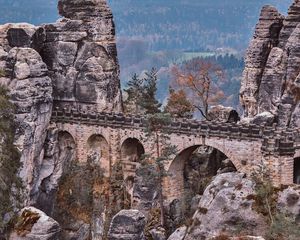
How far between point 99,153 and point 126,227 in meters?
20.2

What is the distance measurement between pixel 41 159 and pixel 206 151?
11602 mm

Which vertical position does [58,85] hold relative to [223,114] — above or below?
above

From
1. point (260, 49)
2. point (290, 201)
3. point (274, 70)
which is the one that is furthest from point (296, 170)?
point (260, 49)

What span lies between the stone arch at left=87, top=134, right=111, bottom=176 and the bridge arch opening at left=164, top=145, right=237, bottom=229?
5.24m

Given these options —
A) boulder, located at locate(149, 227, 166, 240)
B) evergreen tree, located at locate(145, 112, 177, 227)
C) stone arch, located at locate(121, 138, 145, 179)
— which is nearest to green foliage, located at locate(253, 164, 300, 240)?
evergreen tree, located at locate(145, 112, 177, 227)

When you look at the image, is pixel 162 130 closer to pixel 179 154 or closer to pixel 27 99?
pixel 179 154

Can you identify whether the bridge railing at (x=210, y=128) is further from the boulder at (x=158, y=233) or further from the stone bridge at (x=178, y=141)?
the boulder at (x=158, y=233)

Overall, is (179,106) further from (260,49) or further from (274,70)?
(274,70)

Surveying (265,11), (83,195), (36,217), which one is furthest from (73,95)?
(36,217)

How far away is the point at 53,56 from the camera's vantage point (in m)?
58.5

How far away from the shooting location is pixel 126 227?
35969 mm

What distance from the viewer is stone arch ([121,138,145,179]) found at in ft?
180

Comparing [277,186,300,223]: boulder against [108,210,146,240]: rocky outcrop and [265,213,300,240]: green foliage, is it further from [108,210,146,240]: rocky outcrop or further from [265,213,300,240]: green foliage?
[108,210,146,240]: rocky outcrop

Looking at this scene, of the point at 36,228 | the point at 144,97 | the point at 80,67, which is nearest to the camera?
the point at 36,228
